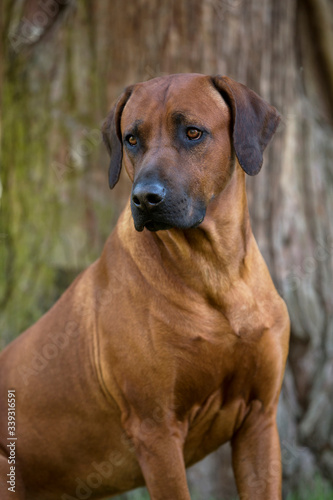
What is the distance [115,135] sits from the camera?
349 centimetres

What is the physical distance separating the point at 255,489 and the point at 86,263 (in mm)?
2006

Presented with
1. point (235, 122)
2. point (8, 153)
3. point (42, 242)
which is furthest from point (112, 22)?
point (235, 122)

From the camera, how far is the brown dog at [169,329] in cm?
312

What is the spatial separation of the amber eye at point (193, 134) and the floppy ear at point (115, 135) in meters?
0.50

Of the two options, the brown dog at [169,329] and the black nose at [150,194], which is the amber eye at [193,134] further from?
the black nose at [150,194]

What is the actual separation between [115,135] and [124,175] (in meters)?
1.16

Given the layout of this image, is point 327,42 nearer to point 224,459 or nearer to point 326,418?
point 326,418

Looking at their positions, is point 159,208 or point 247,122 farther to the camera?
point 247,122

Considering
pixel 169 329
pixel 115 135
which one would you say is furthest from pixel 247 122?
pixel 169 329

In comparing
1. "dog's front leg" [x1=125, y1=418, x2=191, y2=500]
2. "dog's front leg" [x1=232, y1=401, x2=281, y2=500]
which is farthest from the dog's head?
"dog's front leg" [x1=232, y1=401, x2=281, y2=500]

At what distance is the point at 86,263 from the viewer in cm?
479

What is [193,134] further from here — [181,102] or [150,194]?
[150,194]

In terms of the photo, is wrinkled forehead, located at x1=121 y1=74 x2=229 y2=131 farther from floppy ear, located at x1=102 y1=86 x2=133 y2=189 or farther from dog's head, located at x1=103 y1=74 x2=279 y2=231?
floppy ear, located at x1=102 y1=86 x2=133 y2=189

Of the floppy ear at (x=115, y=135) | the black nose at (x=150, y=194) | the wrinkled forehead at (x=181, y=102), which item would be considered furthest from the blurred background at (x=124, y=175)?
the black nose at (x=150, y=194)
